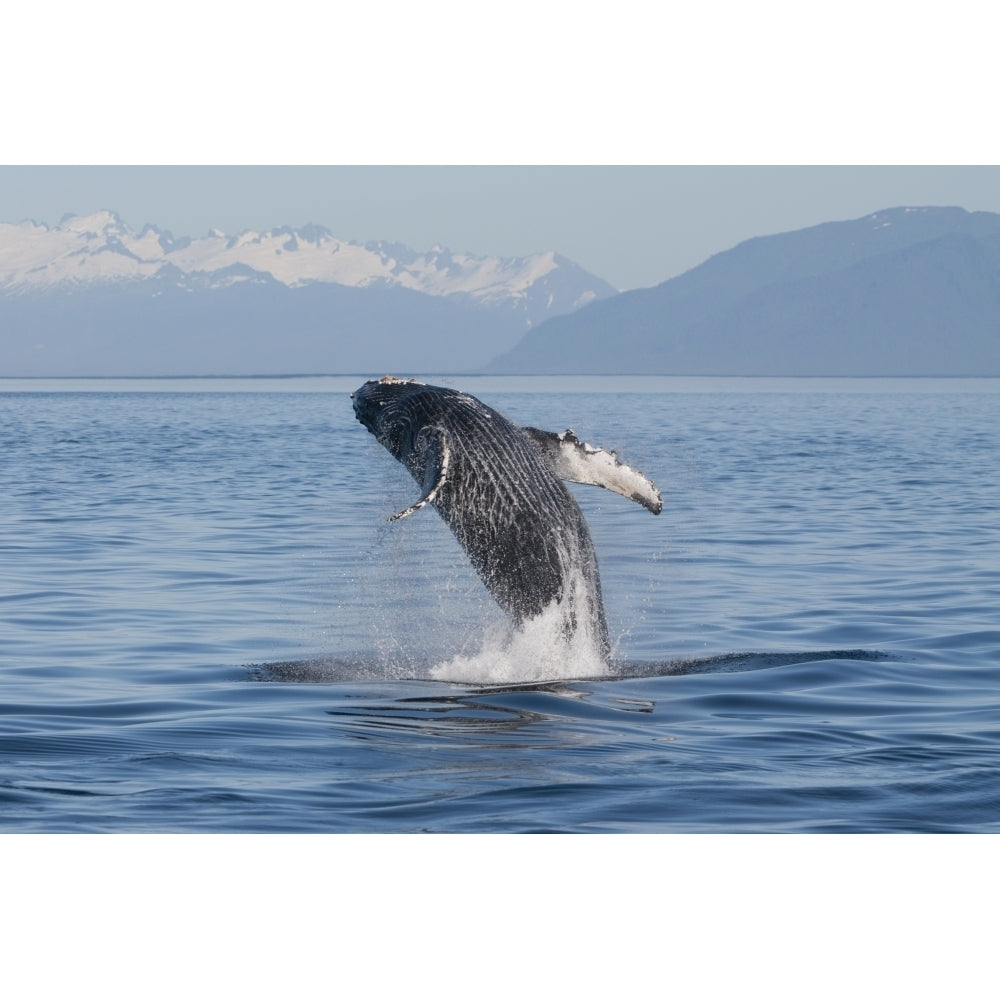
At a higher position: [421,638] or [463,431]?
[463,431]

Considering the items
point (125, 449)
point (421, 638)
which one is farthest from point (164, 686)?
point (125, 449)

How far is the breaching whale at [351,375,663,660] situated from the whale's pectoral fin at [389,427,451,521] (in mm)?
11

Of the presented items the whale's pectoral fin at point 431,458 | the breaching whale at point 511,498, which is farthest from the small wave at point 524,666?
the whale's pectoral fin at point 431,458

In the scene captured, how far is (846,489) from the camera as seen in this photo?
32.1m

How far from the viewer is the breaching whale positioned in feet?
38.5

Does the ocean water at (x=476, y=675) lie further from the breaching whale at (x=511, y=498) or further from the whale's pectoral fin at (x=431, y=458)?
the whale's pectoral fin at (x=431, y=458)

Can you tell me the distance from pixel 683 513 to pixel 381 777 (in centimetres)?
1767

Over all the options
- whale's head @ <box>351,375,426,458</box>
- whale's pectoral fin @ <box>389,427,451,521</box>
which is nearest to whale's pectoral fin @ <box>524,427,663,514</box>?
whale's pectoral fin @ <box>389,427,451,521</box>

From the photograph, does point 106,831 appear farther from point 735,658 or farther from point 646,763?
point 735,658

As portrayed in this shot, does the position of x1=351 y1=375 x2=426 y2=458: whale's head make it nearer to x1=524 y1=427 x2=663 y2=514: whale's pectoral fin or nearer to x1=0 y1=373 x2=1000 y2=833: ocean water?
x1=0 y1=373 x2=1000 y2=833: ocean water

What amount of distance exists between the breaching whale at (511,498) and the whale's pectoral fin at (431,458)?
1 centimetres

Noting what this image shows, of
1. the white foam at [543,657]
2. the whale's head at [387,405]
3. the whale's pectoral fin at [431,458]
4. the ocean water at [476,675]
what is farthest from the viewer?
the whale's head at [387,405]

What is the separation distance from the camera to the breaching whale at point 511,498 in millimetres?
11742

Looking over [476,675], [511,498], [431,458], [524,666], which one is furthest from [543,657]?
[431,458]
